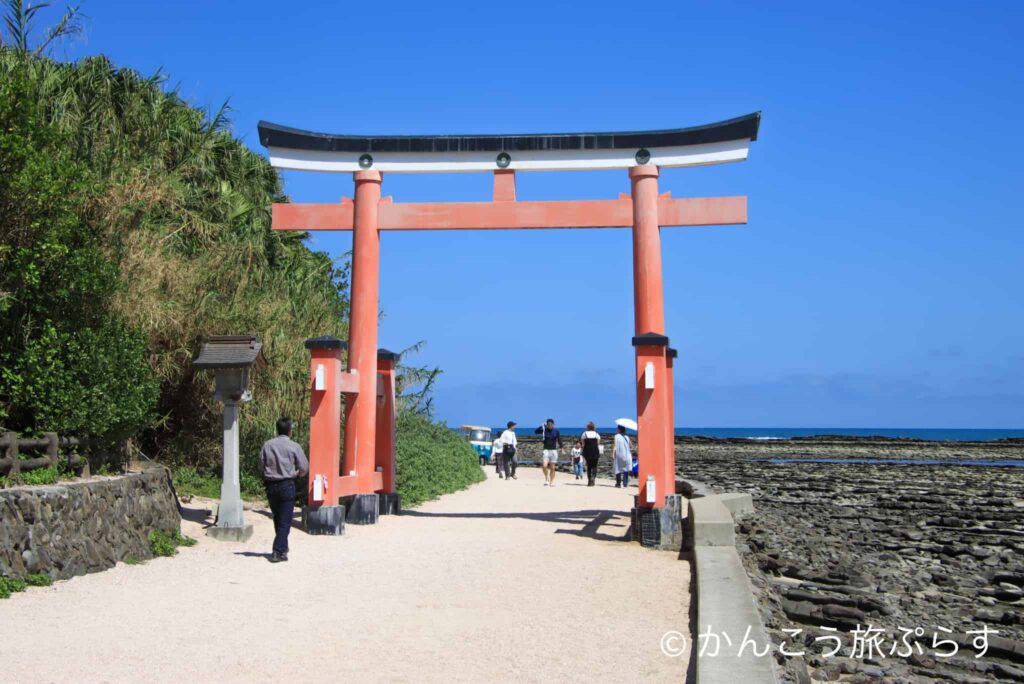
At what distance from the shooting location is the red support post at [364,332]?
1498cm

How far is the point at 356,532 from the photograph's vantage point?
1380cm

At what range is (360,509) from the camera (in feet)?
48.2

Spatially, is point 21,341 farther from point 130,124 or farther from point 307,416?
point 130,124

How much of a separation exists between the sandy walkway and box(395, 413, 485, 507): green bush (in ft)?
19.7

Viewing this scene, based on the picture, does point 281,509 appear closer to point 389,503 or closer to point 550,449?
point 389,503

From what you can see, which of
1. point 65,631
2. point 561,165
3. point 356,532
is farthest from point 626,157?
point 65,631

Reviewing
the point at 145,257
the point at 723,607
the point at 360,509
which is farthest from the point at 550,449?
the point at 723,607

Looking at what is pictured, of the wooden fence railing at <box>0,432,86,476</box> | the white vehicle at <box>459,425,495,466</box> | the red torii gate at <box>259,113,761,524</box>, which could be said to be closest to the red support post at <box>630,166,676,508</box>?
the red torii gate at <box>259,113,761,524</box>

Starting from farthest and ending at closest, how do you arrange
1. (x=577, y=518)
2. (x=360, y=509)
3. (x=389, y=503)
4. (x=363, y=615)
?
1. (x=389, y=503)
2. (x=577, y=518)
3. (x=360, y=509)
4. (x=363, y=615)

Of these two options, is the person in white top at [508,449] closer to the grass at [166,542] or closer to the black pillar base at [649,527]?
the black pillar base at [649,527]

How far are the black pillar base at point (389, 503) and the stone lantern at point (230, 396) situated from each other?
3.83 m

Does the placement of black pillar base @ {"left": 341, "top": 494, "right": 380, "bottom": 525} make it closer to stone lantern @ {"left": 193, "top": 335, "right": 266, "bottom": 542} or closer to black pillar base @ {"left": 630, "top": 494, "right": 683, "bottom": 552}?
stone lantern @ {"left": 193, "top": 335, "right": 266, "bottom": 542}

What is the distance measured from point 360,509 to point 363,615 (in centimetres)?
665

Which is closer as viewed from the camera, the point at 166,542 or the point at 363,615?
→ the point at 363,615
